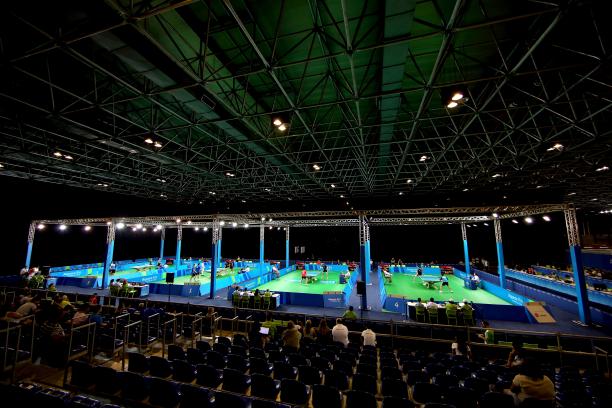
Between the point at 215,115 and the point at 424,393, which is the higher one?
the point at 215,115

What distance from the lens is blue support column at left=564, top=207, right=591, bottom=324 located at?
14516 mm

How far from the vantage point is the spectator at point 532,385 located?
15.7ft

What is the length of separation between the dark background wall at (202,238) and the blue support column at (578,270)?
18.3m

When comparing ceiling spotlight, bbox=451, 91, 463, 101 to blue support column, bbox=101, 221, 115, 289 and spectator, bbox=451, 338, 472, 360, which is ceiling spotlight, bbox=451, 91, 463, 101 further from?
blue support column, bbox=101, 221, 115, 289

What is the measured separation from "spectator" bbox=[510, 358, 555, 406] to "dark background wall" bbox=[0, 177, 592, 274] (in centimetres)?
1673

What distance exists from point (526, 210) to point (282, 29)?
2044cm

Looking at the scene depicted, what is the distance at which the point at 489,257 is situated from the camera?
3922 cm

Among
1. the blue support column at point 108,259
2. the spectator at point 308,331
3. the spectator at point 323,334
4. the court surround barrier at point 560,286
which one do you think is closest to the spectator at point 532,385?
the spectator at point 323,334

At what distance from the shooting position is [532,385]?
487 centimetres

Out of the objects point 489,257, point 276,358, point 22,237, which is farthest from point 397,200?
point 22,237

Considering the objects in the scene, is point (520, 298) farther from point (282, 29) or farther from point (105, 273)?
point (105, 273)

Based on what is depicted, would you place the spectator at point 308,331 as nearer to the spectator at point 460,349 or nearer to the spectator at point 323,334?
the spectator at point 323,334

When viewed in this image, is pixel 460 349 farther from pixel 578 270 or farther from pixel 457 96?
pixel 578 270

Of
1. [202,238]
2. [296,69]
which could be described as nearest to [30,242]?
[202,238]
